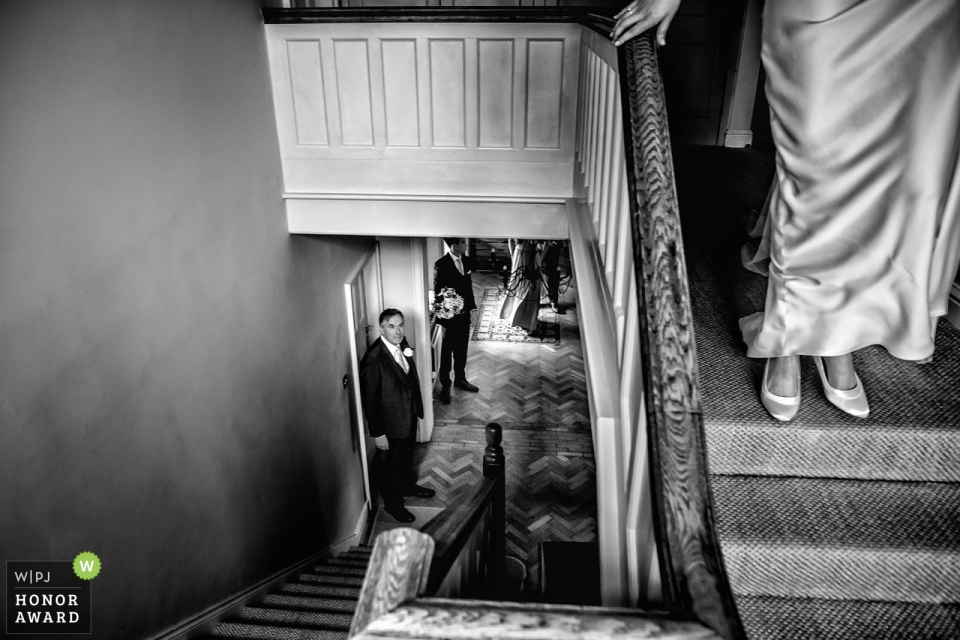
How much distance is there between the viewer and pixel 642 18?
152cm

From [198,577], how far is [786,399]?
2.52m

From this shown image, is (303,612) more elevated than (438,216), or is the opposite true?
(438,216)

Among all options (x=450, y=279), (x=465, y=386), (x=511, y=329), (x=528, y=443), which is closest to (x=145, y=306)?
(x=450, y=279)

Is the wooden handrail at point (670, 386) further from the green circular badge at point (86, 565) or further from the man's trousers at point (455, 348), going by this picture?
the man's trousers at point (455, 348)

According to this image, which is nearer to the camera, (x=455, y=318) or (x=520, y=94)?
(x=520, y=94)

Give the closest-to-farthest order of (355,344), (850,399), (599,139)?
(850,399) → (599,139) → (355,344)

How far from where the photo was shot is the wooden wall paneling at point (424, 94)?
11.8 feet

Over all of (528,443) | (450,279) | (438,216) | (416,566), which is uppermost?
(416,566)

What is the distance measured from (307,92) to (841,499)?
333 cm

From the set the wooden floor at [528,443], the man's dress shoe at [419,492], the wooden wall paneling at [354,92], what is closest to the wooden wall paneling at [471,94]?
the wooden wall paneling at [354,92]

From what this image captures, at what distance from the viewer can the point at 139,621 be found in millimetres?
2426

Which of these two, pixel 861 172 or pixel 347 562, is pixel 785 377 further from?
pixel 347 562

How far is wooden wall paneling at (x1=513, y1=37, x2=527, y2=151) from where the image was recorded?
141 inches

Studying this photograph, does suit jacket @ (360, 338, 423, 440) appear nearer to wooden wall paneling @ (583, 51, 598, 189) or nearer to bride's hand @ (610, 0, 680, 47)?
wooden wall paneling @ (583, 51, 598, 189)
